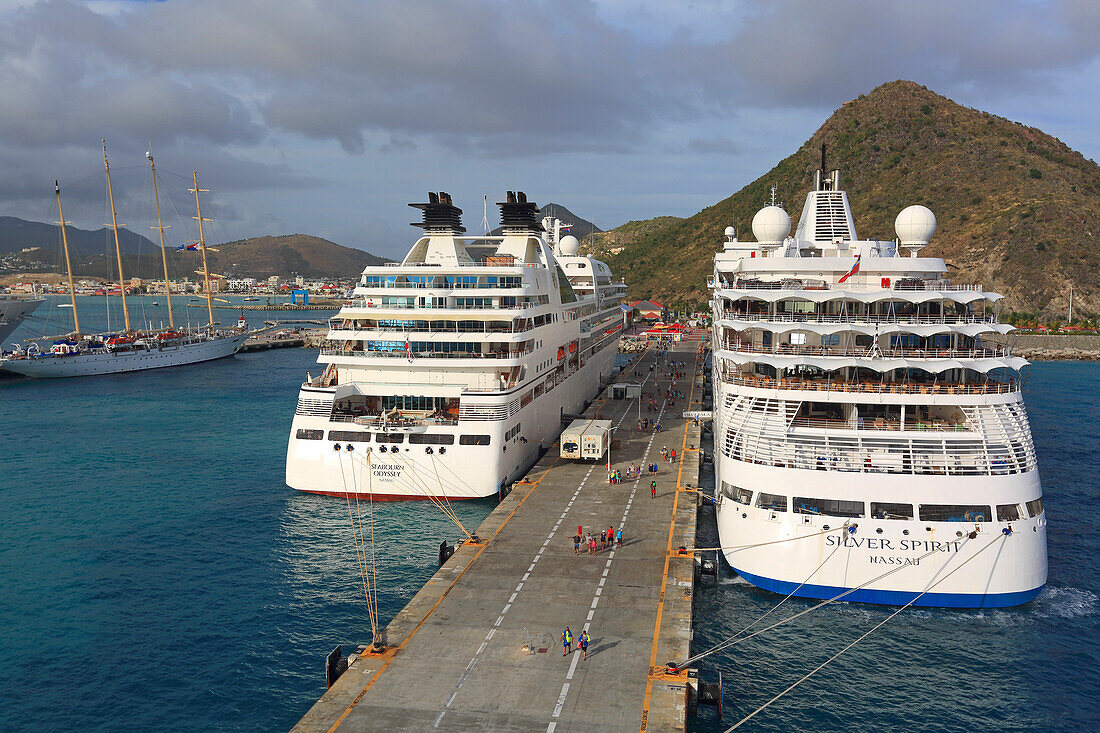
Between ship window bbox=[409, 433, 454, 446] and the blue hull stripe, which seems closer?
the blue hull stripe

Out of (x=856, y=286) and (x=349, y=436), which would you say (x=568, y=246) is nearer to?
(x=349, y=436)

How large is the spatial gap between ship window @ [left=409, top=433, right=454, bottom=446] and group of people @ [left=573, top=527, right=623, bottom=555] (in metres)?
9.84

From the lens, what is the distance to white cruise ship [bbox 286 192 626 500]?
38.2 metres

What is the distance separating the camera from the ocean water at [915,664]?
21266 mm

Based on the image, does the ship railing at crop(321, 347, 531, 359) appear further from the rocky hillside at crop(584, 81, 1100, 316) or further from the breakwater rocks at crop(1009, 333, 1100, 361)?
the rocky hillside at crop(584, 81, 1100, 316)

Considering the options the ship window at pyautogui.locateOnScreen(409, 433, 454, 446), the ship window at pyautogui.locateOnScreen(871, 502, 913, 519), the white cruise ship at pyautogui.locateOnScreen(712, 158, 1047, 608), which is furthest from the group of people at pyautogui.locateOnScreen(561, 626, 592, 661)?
the ship window at pyautogui.locateOnScreen(409, 433, 454, 446)

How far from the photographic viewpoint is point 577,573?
90.9 feet

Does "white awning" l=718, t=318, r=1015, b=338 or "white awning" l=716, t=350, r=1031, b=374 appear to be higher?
"white awning" l=718, t=318, r=1015, b=338

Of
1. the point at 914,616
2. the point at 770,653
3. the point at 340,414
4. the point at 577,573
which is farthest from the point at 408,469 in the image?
the point at 914,616

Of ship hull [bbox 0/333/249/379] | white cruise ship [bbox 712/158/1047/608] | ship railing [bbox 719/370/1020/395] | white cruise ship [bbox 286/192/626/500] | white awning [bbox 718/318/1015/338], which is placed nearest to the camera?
white cruise ship [bbox 712/158/1047/608]

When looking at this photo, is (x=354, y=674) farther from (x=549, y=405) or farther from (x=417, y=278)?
(x=549, y=405)

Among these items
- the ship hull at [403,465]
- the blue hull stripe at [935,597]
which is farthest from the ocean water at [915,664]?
the ship hull at [403,465]

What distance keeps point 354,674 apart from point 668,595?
10994 mm

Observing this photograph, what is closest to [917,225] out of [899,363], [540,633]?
[899,363]
